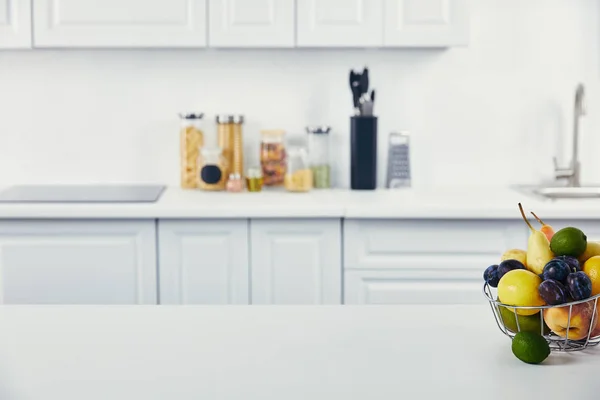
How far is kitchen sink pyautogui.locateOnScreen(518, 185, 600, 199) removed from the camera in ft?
10.9

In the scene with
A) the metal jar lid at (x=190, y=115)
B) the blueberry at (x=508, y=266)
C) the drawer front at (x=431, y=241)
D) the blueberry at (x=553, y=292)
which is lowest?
the drawer front at (x=431, y=241)

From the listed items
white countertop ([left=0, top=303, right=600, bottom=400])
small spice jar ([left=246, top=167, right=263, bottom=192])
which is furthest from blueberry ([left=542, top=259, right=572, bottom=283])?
small spice jar ([left=246, top=167, right=263, bottom=192])

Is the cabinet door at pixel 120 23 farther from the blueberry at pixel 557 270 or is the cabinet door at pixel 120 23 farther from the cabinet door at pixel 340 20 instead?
the blueberry at pixel 557 270

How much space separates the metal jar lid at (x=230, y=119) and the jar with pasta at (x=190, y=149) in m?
0.08

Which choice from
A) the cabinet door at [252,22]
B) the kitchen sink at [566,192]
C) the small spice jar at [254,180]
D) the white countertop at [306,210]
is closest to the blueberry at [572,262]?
the white countertop at [306,210]

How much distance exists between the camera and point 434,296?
10.2 ft

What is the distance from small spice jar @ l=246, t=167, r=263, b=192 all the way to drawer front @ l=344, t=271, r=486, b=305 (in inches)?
22.1

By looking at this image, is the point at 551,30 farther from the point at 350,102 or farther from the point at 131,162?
the point at 131,162

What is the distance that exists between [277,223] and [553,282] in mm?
1734

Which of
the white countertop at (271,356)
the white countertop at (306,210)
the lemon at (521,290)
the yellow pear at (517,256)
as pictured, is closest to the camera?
the white countertop at (271,356)

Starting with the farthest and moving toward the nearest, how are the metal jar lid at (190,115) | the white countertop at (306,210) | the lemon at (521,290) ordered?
1. the metal jar lid at (190,115)
2. the white countertop at (306,210)
3. the lemon at (521,290)

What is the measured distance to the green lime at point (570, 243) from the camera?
1.50m

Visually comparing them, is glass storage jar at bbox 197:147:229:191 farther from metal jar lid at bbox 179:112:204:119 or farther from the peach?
the peach

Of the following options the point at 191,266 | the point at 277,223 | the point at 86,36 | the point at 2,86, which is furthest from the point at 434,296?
the point at 2,86
